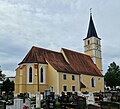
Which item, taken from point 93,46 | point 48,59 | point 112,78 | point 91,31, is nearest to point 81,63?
point 93,46

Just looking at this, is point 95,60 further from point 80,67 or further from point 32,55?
point 32,55

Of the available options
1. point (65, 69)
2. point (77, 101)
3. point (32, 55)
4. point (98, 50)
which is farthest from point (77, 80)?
point (77, 101)

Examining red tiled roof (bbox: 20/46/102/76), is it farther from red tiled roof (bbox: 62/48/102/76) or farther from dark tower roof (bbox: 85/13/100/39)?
dark tower roof (bbox: 85/13/100/39)

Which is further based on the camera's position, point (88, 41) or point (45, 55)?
point (88, 41)

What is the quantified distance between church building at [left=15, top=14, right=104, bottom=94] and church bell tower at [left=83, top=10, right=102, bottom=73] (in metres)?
4.03

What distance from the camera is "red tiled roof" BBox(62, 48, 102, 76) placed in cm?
4090

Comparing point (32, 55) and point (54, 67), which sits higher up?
point (32, 55)

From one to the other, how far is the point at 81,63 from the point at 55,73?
10952 millimetres

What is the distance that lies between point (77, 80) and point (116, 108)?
2987 cm

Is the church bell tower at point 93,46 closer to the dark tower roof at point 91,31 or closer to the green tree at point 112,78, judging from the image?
the dark tower roof at point 91,31

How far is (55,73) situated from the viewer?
34.3m

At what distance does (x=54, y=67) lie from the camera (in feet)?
114

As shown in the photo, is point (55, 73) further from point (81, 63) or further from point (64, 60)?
point (81, 63)

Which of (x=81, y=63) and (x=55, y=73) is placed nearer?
(x=55, y=73)
